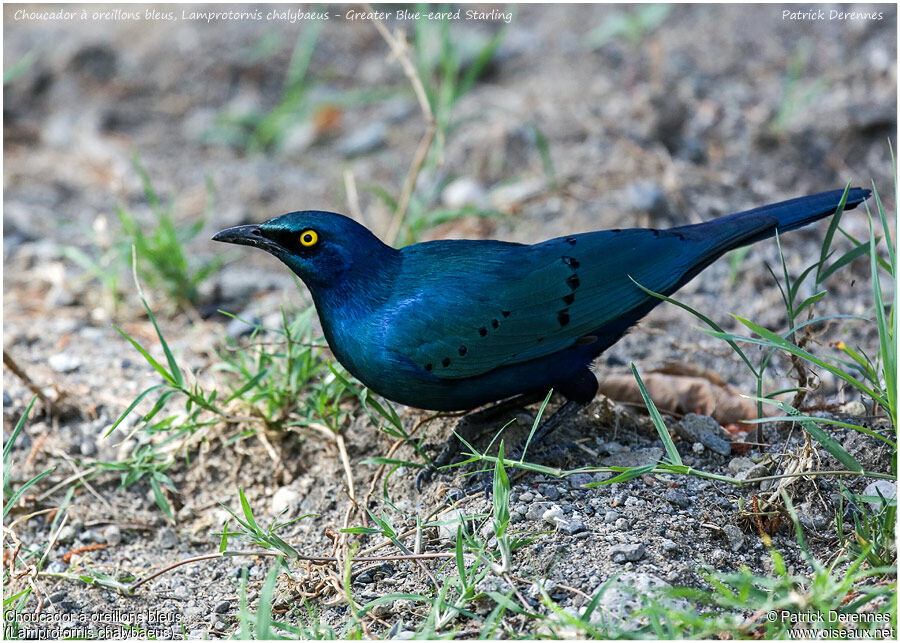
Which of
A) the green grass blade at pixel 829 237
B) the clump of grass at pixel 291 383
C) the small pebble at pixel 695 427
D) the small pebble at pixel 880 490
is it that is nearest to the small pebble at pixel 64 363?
the clump of grass at pixel 291 383

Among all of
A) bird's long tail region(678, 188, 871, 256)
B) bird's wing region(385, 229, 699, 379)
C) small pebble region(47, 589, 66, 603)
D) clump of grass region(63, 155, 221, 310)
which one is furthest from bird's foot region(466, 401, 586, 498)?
clump of grass region(63, 155, 221, 310)

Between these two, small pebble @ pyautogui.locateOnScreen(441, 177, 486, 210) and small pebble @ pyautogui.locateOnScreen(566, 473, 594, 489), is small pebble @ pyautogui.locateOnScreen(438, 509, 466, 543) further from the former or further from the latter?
small pebble @ pyautogui.locateOnScreen(441, 177, 486, 210)

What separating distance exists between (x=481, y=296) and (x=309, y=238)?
65 cm

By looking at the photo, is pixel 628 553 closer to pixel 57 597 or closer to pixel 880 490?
pixel 880 490

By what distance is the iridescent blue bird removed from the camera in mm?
3234

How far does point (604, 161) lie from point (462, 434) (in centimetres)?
269

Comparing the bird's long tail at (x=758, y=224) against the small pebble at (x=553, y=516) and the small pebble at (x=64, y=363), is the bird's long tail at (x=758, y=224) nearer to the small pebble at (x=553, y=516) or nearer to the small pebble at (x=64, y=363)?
the small pebble at (x=553, y=516)

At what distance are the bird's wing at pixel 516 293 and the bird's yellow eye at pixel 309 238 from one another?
34 centimetres

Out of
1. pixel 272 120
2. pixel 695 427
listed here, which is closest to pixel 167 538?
pixel 695 427

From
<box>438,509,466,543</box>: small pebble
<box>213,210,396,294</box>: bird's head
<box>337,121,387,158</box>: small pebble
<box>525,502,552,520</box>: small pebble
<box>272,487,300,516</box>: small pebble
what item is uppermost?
<box>337,121,387,158</box>: small pebble

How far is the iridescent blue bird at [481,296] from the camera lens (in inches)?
127

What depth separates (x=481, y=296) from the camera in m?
3.29

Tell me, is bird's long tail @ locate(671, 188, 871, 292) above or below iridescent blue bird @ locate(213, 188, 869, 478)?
above

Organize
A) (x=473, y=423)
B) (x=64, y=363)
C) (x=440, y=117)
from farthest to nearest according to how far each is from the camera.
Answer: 1. (x=440, y=117)
2. (x=64, y=363)
3. (x=473, y=423)
